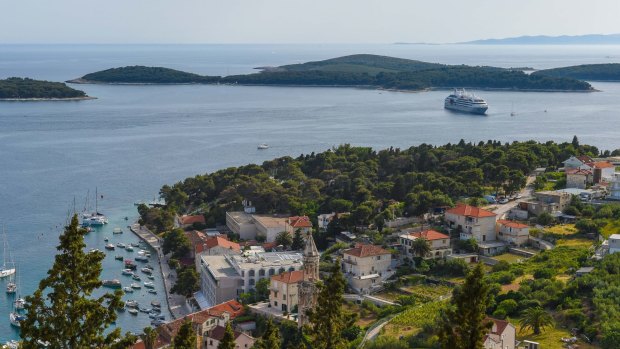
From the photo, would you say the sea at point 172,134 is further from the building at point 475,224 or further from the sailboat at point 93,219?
the building at point 475,224

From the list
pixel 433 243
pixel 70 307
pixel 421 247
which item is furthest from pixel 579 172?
pixel 70 307

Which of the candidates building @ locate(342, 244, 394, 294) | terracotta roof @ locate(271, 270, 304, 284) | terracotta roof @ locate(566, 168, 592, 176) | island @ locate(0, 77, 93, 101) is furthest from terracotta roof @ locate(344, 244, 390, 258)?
island @ locate(0, 77, 93, 101)

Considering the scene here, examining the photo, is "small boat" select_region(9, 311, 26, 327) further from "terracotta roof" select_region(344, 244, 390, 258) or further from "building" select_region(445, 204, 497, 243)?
"building" select_region(445, 204, 497, 243)

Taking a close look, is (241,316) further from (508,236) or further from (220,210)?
(220,210)

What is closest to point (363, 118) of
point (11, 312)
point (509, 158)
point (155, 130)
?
point (155, 130)

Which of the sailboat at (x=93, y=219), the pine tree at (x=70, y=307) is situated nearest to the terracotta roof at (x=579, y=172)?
the sailboat at (x=93, y=219)

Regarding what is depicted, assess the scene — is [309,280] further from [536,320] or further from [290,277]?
[536,320]
